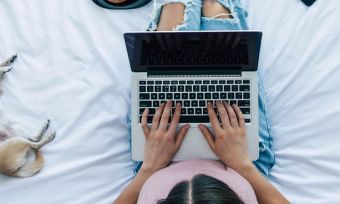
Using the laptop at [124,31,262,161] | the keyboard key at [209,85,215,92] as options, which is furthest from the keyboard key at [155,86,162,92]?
the keyboard key at [209,85,215,92]

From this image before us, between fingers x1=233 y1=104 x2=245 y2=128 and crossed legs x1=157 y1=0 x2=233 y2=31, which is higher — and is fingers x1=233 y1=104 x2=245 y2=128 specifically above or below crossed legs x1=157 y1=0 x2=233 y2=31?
below

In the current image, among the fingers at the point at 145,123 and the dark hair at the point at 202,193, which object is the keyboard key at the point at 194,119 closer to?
the fingers at the point at 145,123

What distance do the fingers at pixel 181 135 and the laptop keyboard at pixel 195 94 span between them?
17 mm

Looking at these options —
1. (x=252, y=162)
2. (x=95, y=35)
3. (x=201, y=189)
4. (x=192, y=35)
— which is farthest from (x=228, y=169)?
(x=95, y=35)

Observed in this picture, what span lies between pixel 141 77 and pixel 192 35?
15 centimetres

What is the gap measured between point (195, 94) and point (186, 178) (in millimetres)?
209

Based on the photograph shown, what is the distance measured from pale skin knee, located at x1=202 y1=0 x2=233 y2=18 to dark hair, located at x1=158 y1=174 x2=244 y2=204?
438 millimetres

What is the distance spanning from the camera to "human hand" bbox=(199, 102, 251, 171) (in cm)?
103

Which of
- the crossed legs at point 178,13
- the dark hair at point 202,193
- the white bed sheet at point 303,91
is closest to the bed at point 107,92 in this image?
the white bed sheet at point 303,91

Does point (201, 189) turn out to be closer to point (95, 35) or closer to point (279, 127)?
point (279, 127)

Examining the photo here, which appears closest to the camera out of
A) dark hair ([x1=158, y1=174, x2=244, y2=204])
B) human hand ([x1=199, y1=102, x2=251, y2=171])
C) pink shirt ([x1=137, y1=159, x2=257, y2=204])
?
dark hair ([x1=158, y1=174, x2=244, y2=204])

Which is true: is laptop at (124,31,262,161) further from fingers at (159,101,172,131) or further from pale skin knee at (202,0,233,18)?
pale skin knee at (202,0,233,18)

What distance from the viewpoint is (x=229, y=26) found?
3.71ft

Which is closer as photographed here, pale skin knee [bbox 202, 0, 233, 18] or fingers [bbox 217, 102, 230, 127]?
fingers [bbox 217, 102, 230, 127]
